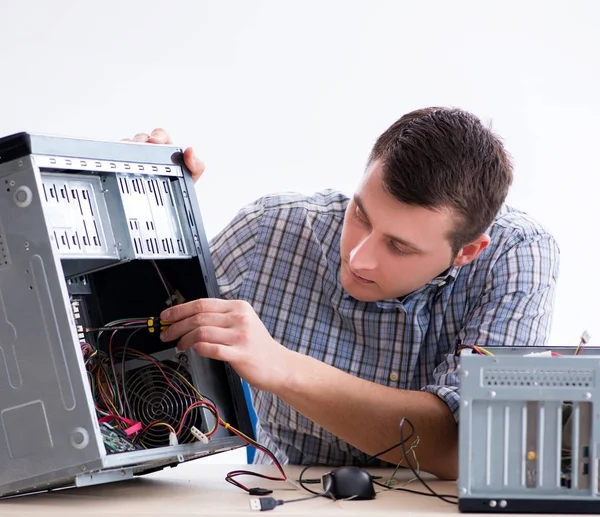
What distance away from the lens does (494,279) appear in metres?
1.71

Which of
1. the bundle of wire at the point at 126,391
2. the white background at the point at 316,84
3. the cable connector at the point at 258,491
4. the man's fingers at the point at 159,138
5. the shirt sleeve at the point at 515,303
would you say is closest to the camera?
the cable connector at the point at 258,491

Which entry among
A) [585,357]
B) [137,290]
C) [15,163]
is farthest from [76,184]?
[585,357]

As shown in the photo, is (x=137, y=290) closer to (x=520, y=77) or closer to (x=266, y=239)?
(x=266, y=239)

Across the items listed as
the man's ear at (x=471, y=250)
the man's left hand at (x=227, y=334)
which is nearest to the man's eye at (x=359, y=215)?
the man's ear at (x=471, y=250)

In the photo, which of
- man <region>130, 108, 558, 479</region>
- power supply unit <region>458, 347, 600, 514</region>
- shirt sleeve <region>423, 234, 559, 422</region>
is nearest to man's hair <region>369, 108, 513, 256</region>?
man <region>130, 108, 558, 479</region>

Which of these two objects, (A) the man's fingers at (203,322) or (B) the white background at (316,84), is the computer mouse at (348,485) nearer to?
(A) the man's fingers at (203,322)

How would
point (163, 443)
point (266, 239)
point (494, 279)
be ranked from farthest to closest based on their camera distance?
point (266, 239) → point (494, 279) → point (163, 443)

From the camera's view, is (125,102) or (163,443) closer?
(163,443)

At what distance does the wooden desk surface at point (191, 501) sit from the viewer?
1.15 m

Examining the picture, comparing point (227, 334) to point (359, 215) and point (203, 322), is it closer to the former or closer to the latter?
point (203, 322)

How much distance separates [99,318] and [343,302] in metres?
0.51

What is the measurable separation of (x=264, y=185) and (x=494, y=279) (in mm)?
1431

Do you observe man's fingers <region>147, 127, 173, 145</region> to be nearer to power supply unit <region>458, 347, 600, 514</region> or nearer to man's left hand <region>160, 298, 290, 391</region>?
man's left hand <region>160, 298, 290, 391</region>

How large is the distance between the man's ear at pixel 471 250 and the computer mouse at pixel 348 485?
0.56 metres
